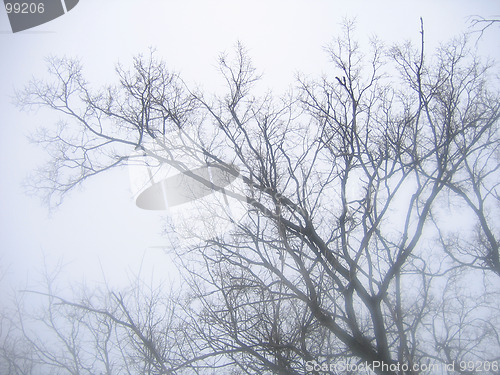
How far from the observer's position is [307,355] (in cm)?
396

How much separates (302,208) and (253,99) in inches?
103

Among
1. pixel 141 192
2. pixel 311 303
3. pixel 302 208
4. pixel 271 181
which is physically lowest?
pixel 311 303

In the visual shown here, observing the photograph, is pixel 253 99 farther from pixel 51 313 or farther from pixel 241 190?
pixel 51 313

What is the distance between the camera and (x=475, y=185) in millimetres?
7957

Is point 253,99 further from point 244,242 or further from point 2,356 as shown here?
point 2,356

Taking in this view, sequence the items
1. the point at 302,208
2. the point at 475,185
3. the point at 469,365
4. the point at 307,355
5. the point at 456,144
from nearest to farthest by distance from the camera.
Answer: the point at 307,355
the point at 302,208
the point at 456,144
the point at 469,365
the point at 475,185

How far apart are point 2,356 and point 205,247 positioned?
27.8 feet

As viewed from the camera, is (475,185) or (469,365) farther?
(475,185)

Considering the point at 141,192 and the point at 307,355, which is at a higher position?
the point at 141,192

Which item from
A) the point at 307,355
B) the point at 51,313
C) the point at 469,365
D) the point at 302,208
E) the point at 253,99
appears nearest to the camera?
the point at 307,355

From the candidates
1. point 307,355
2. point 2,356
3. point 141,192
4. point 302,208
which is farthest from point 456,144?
point 2,356

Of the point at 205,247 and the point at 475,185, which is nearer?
the point at 205,247

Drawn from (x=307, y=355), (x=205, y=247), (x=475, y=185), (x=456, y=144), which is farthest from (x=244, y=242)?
(x=475, y=185)

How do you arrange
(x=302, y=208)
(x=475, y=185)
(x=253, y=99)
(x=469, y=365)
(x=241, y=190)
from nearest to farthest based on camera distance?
(x=302, y=208) < (x=241, y=190) < (x=253, y=99) < (x=469, y=365) < (x=475, y=185)
